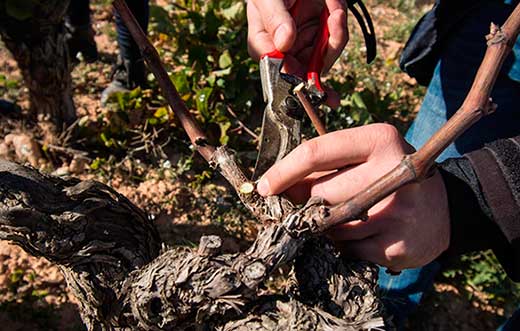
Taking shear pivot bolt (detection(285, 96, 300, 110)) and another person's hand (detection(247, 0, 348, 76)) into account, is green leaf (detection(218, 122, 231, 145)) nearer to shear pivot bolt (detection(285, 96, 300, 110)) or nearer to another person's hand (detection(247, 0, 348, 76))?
another person's hand (detection(247, 0, 348, 76))

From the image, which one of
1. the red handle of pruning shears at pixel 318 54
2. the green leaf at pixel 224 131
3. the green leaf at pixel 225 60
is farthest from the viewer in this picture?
the green leaf at pixel 225 60

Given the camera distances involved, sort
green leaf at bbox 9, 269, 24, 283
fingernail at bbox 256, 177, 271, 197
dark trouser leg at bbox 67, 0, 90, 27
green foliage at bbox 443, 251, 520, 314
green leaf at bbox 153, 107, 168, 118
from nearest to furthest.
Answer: fingernail at bbox 256, 177, 271, 197, green leaf at bbox 9, 269, 24, 283, green foliage at bbox 443, 251, 520, 314, green leaf at bbox 153, 107, 168, 118, dark trouser leg at bbox 67, 0, 90, 27

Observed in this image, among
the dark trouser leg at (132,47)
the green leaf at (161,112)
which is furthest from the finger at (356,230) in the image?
the dark trouser leg at (132,47)

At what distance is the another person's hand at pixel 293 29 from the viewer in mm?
1774

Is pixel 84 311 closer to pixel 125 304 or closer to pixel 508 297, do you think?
pixel 125 304

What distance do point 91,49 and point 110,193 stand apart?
3.11 meters

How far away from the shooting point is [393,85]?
4566mm

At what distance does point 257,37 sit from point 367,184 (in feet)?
3.01

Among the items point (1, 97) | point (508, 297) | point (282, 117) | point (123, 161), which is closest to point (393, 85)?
point (508, 297)

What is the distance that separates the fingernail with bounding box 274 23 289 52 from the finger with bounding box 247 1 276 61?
0.49ft

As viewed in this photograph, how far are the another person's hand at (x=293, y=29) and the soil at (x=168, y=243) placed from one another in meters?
1.34

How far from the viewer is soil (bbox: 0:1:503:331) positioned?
245cm

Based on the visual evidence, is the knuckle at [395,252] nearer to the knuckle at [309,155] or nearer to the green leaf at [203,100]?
the knuckle at [309,155]

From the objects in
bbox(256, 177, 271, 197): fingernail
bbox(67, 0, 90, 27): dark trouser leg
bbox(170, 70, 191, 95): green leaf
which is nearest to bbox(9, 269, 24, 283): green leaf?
bbox(170, 70, 191, 95): green leaf
